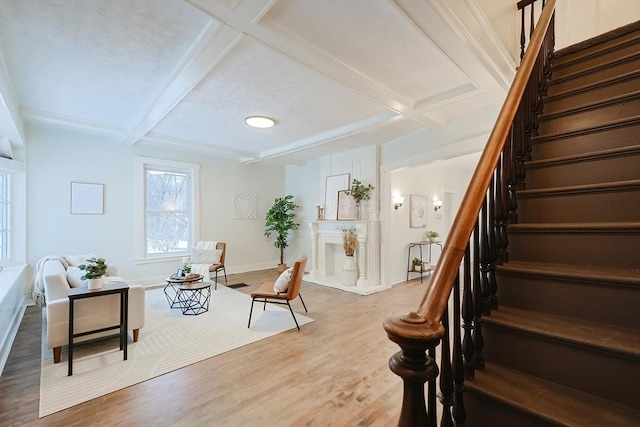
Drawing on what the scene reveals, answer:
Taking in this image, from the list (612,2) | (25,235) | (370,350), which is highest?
(612,2)

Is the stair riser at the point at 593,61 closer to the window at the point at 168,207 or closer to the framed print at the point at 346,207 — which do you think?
the framed print at the point at 346,207

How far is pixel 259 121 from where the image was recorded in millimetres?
4199

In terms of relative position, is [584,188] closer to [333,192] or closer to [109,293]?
[109,293]

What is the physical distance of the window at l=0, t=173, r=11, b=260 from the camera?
4164mm

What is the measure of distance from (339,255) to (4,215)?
560 centimetres

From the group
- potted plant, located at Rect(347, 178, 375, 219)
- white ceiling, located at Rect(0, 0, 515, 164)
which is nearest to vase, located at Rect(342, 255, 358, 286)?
potted plant, located at Rect(347, 178, 375, 219)

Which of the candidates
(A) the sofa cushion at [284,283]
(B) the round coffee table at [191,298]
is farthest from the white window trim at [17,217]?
(A) the sofa cushion at [284,283]

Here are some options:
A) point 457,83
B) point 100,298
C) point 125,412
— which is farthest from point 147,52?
point 457,83

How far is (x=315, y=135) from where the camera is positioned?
5137 millimetres

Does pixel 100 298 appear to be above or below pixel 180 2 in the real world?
below

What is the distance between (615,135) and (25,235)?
22.3ft

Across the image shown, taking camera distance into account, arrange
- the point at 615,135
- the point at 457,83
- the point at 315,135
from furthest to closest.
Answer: the point at 315,135
the point at 457,83
the point at 615,135

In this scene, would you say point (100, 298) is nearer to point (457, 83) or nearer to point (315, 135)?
point (315, 135)

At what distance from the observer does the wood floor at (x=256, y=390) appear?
1.95 metres
